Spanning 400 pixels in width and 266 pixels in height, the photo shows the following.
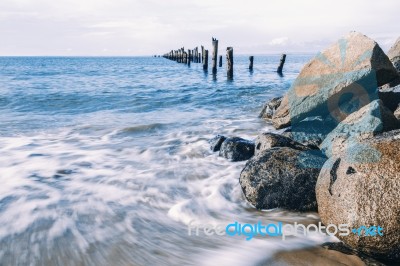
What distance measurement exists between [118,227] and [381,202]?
2.84 metres

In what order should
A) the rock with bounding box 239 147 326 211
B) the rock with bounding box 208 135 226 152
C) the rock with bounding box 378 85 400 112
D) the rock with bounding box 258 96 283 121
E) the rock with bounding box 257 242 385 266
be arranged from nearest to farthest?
the rock with bounding box 257 242 385 266 → the rock with bounding box 239 147 326 211 → the rock with bounding box 378 85 400 112 → the rock with bounding box 208 135 226 152 → the rock with bounding box 258 96 283 121

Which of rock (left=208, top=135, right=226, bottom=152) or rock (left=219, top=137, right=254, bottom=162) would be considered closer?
rock (left=219, top=137, right=254, bottom=162)

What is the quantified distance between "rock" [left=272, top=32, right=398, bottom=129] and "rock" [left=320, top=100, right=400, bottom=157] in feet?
4.65

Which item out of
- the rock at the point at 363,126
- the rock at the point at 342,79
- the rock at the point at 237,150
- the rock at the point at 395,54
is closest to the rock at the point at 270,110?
the rock at the point at 342,79

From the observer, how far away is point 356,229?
2971 millimetres

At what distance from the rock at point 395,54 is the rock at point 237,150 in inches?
212

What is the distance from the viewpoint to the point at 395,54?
29.8 ft

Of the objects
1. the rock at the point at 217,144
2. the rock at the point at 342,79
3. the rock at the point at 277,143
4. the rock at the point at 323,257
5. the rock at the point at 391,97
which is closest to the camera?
the rock at the point at 323,257

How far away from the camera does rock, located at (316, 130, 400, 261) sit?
2836mm

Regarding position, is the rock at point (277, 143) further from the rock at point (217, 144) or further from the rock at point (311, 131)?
the rock at point (217, 144)

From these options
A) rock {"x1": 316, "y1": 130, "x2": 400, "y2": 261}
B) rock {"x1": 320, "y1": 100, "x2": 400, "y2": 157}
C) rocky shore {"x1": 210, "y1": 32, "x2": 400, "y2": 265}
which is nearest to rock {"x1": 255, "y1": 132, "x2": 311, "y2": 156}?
rocky shore {"x1": 210, "y1": 32, "x2": 400, "y2": 265}

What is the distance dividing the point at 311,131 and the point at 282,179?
250cm

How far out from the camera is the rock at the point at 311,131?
5.93 metres

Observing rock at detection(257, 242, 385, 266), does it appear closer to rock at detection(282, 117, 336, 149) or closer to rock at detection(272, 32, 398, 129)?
rock at detection(282, 117, 336, 149)
